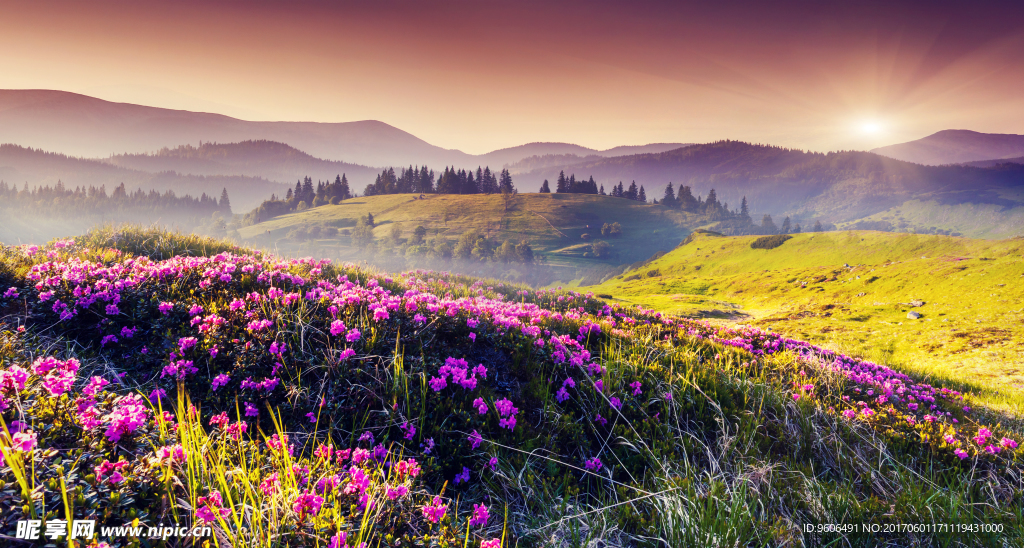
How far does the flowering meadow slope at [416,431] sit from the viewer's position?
235cm

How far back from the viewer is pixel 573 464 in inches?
148

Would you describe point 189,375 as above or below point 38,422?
below

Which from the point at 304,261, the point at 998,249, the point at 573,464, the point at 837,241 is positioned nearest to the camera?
the point at 573,464

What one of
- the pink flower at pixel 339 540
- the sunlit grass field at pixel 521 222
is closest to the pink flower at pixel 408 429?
the pink flower at pixel 339 540

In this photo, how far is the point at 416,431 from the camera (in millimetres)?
3525

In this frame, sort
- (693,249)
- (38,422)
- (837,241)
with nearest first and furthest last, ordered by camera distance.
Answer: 1. (38,422)
2. (837,241)
3. (693,249)

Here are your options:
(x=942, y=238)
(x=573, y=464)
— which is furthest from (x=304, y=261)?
(x=942, y=238)

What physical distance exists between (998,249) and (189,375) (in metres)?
33.4

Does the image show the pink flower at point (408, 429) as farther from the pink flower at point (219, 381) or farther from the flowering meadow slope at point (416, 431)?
the pink flower at point (219, 381)

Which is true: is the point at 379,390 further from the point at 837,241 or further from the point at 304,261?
the point at 837,241

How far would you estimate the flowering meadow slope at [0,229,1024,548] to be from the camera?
7.72 feet

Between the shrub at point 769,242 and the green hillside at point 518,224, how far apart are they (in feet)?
165

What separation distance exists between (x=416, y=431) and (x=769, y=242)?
7445cm

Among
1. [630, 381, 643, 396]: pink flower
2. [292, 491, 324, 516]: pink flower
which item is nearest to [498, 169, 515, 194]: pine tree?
[630, 381, 643, 396]: pink flower
